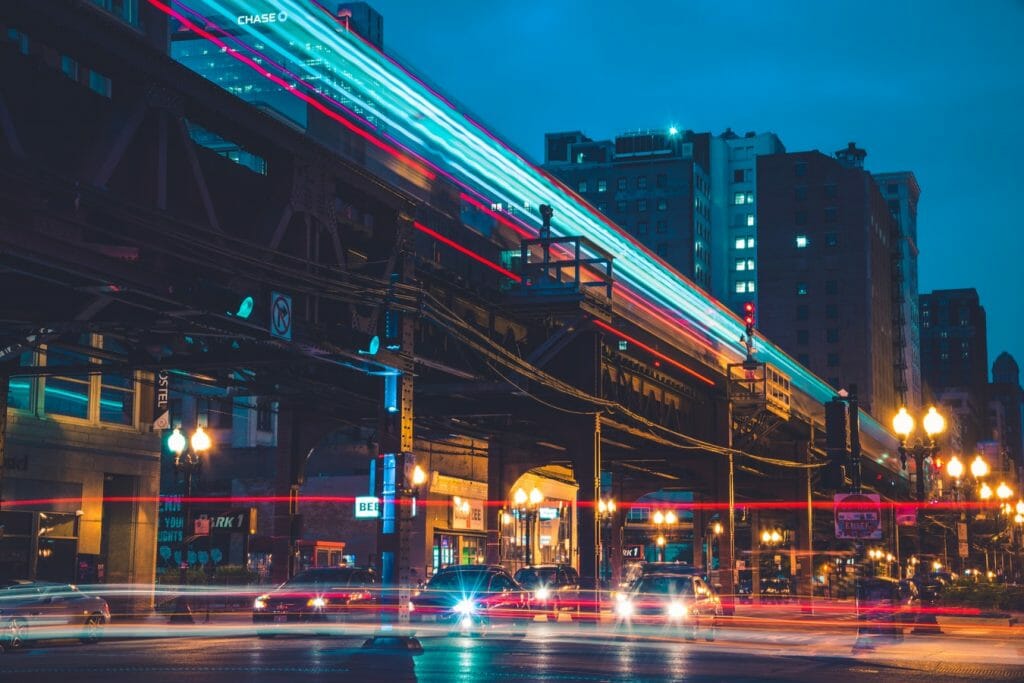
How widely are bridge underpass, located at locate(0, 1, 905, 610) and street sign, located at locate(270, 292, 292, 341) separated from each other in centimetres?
19

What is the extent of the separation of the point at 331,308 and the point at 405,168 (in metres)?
25.2

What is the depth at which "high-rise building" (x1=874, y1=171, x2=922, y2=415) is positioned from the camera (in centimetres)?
17675

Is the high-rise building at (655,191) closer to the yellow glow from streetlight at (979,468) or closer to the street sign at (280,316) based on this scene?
the yellow glow from streetlight at (979,468)

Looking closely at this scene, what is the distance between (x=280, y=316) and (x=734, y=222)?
16330 centimetres

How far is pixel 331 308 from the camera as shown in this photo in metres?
28.5

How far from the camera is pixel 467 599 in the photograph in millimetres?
34094

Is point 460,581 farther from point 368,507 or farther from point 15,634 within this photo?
point 15,634

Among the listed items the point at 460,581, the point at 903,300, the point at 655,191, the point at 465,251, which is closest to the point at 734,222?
the point at 655,191

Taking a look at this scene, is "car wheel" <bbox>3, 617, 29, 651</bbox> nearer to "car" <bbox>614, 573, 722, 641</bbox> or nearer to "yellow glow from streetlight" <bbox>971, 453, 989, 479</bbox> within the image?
"car" <bbox>614, 573, 722, 641</bbox>

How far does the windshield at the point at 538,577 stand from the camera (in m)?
44.0

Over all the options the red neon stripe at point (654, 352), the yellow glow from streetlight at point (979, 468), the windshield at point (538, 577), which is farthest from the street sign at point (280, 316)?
the yellow glow from streetlight at point (979, 468)

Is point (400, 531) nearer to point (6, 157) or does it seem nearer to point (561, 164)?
point (6, 157)

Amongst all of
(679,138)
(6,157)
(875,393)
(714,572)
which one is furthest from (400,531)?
(679,138)

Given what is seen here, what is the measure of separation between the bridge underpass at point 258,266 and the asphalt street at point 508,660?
5300 millimetres
